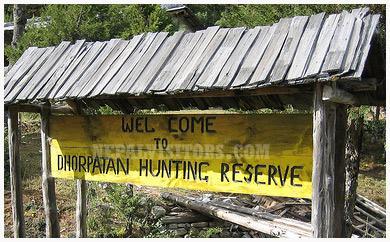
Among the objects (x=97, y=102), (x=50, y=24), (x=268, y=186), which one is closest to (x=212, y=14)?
(x=50, y=24)

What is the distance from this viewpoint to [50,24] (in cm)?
1555

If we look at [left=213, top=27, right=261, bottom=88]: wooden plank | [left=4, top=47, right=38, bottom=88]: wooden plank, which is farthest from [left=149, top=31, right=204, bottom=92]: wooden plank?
Result: [left=4, top=47, right=38, bottom=88]: wooden plank

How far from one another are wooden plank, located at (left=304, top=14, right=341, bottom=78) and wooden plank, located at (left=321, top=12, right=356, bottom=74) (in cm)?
4

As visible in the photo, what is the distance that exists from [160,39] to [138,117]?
3.53 feet

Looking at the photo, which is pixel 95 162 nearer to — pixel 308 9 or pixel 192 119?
pixel 192 119

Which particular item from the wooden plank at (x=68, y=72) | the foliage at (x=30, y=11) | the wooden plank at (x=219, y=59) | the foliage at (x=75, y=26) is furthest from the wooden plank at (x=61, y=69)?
the foliage at (x=30, y=11)

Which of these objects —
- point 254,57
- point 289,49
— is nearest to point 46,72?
point 254,57

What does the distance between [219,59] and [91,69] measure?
1722 mm

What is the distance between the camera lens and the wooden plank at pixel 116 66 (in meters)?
5.29

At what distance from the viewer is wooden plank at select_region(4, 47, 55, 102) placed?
6008 millimetres

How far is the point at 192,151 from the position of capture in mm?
5727

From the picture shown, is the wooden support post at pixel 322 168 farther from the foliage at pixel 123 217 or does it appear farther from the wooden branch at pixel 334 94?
the foliage at pixel 123 217

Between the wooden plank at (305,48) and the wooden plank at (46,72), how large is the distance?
317 centimetres

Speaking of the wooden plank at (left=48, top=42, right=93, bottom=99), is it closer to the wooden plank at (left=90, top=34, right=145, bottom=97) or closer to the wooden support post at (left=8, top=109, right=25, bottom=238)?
the wooden plank at (left=90, top=34, right=145, bottom=97)
